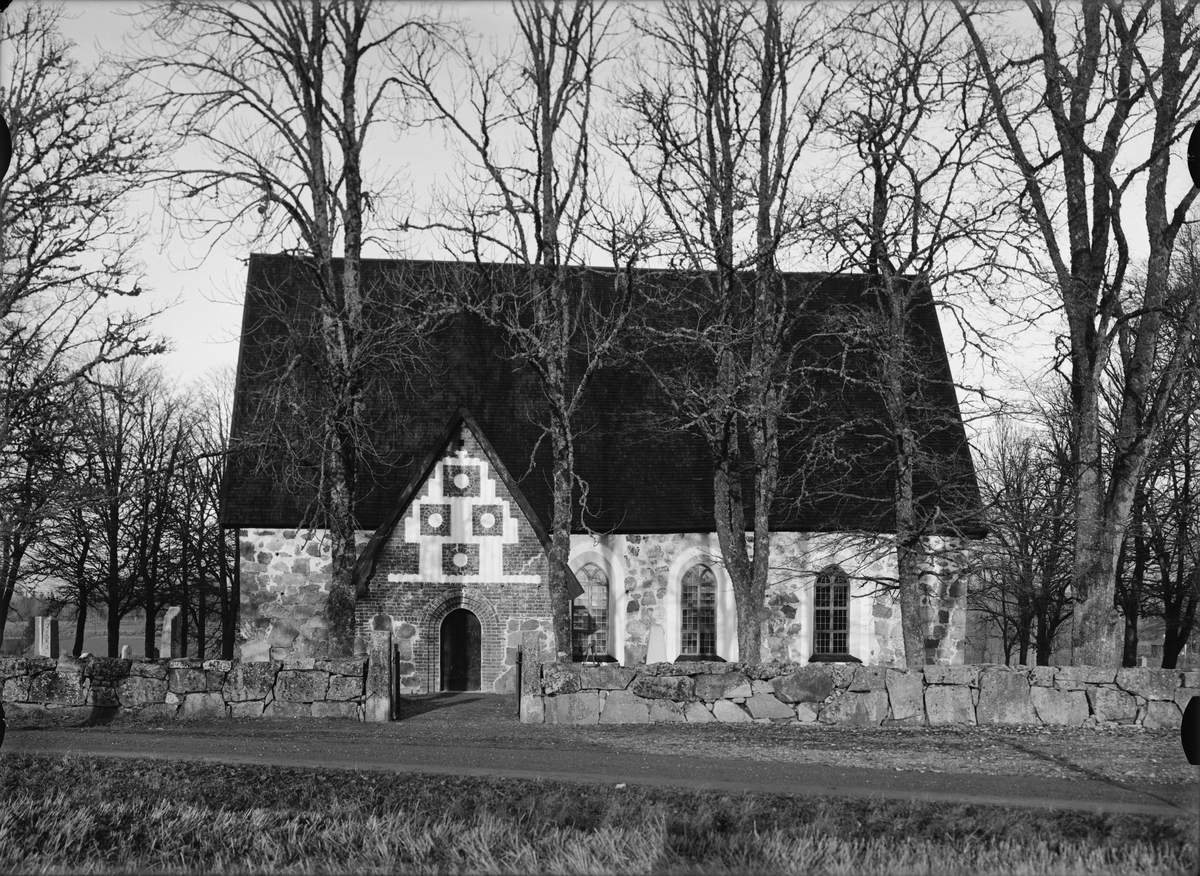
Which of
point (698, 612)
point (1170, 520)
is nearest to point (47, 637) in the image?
point (698, 612)

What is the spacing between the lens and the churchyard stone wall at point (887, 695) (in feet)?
55.1

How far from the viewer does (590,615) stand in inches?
988

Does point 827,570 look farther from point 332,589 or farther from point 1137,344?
point 332,589

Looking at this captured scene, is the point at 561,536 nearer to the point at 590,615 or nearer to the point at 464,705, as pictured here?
the point at 464,705

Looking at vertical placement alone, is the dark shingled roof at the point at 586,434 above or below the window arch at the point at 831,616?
above

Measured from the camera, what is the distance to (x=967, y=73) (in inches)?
802

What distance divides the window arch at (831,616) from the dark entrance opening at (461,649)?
6746 millimetres

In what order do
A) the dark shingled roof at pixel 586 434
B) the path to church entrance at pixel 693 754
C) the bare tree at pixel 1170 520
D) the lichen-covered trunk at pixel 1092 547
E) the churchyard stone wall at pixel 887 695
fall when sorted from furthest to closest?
the dark shingled roof at pixel 586 434 < the bare tree at pixel 1170 520 < the lichen-covered trunk at pixel 1092 547 < the churchyard stone wall at pixel 887 695 < the path to church entrance at pixel 693 754

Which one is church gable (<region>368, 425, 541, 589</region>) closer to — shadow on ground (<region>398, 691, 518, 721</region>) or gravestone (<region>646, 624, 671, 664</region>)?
shadow on ground (<region>398, 691, 518, 721</region>)

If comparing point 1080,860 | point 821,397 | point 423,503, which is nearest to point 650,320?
point 821,397

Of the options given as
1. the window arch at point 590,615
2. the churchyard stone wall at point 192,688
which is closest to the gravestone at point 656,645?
the window arch at point 590,615

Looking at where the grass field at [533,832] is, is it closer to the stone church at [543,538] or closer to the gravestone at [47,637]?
the stone church at [543,538]

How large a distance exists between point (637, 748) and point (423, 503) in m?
10.7

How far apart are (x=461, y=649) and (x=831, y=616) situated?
7.42 m
